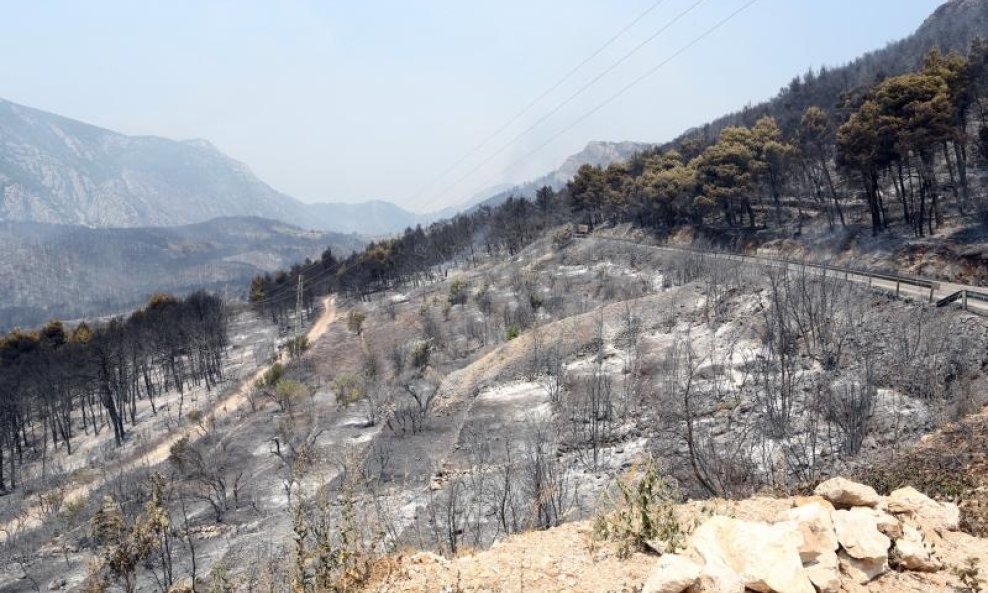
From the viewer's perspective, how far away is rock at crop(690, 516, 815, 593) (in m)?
4.88

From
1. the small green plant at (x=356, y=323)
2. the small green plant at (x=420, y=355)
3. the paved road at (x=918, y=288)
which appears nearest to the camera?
the paved road at (x=918, y=288)

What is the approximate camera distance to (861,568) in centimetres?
557

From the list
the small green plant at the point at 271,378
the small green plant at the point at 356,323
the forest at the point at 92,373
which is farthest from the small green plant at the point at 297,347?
the forest at the point at 92,373

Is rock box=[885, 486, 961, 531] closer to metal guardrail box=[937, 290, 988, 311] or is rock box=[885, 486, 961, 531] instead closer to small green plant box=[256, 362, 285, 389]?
metal guardrail box=[937, 290, 988, 311]

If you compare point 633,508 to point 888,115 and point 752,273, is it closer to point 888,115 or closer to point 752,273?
point 752,273

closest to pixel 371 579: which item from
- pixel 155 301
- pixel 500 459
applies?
pixel 500 459

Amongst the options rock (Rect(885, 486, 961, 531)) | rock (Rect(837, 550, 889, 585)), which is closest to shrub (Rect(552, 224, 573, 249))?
rock (Rect(885, 486, 961, 531))

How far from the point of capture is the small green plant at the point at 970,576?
5270 mm

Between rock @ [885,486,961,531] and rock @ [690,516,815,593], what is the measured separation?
6.74 ft

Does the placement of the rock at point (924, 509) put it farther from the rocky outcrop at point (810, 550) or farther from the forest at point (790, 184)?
the forest at point (790, 184)

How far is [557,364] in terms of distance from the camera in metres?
28.9

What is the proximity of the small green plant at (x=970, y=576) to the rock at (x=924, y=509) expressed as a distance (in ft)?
2.51

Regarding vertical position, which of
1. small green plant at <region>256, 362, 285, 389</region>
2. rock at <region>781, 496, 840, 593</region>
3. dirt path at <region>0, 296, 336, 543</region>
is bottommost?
dirt path at <region>0, 296, 336, 543</region>

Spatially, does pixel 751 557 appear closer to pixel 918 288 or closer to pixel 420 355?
pixel 918 288
